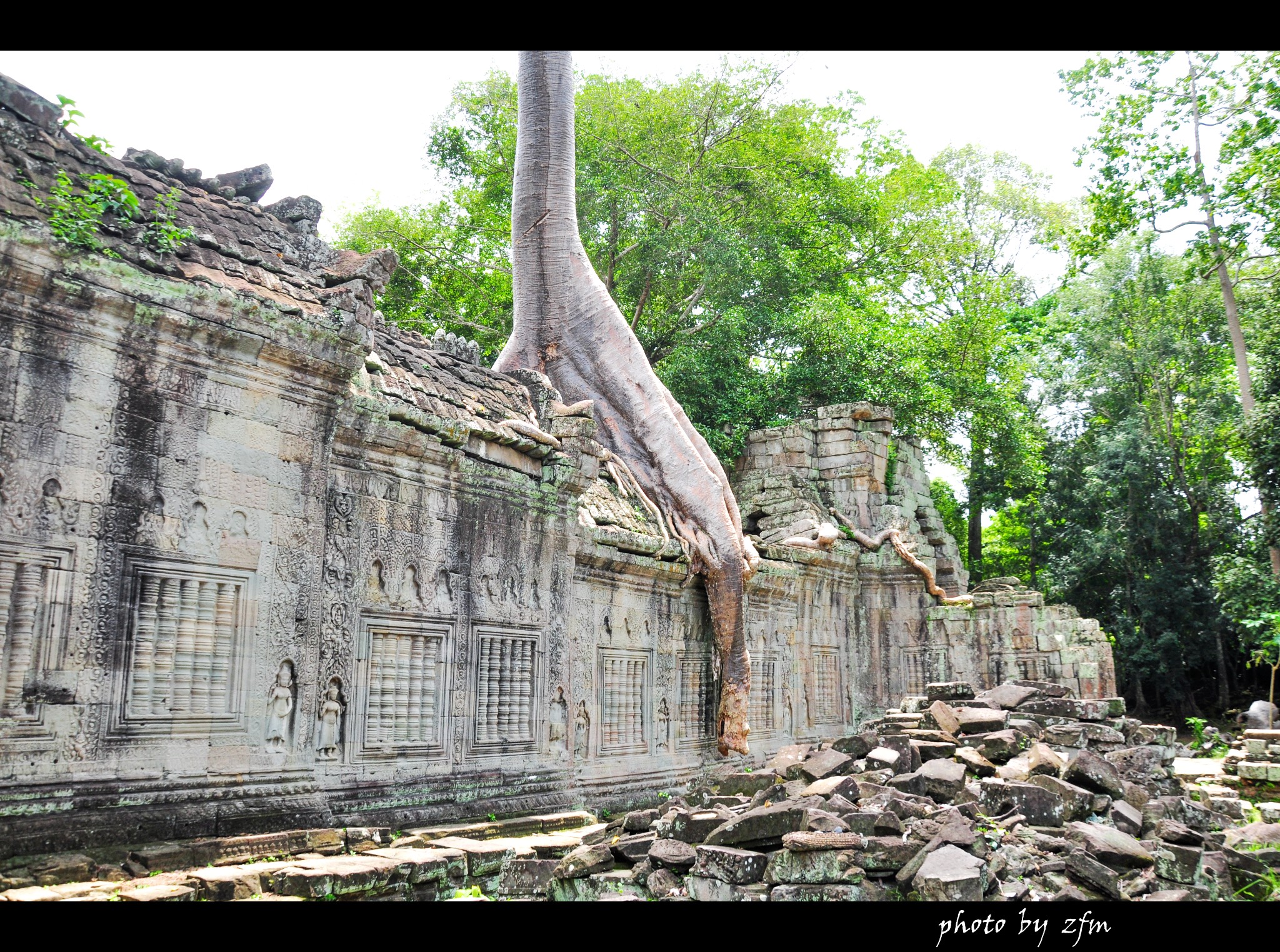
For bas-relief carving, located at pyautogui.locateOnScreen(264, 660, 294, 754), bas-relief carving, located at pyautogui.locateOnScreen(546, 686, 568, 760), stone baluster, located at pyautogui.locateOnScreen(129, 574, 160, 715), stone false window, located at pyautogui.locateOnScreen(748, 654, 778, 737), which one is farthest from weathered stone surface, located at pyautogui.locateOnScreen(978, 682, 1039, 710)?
stone baluster, located at pyautogui.locateOnScreen(129, 574, 160, 715)

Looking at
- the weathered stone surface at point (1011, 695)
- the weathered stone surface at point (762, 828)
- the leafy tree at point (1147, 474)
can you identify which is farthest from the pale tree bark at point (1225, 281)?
the weathered stone surface at point (762, 828)

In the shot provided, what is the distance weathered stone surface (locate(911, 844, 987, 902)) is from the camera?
4754 millimetres

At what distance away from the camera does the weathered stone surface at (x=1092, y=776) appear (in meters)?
6.80

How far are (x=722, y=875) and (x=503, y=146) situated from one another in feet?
55.6

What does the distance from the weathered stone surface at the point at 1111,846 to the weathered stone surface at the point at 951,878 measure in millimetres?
1008

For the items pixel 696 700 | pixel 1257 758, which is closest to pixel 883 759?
pixel 696 700

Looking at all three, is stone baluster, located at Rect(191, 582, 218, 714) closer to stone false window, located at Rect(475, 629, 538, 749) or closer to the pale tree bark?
stone false window, located at Rect(475, 629, 538, 749)

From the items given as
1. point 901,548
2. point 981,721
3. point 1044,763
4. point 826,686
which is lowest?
point 1044,763

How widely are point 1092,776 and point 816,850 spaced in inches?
111

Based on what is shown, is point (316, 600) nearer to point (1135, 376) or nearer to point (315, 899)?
point (315, 899)

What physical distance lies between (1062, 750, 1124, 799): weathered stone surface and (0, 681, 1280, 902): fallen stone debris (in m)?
0.01

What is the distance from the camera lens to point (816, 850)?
5023 mm

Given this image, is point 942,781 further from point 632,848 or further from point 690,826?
point 632,848

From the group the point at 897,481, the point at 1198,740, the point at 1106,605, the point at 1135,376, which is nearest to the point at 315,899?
the point at 897,481
